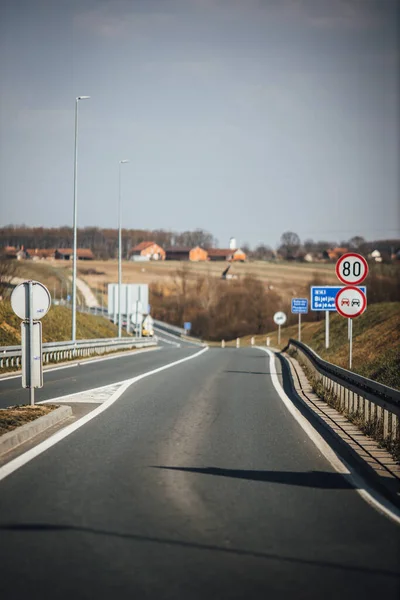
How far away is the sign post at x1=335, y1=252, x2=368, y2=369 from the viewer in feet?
57.7

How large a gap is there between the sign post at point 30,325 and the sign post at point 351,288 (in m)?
6.23

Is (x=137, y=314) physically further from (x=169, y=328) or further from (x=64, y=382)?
(x=169, y=328)

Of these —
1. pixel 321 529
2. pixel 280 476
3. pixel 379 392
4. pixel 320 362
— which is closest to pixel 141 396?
pixel 320 362

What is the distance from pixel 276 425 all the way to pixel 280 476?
483 cm

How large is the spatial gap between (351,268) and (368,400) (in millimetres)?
5073

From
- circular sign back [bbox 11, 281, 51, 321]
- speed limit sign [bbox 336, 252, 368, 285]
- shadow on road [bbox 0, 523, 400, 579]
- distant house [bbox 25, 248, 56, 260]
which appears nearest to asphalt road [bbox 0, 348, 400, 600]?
shadow on road [bbox 0, 523, 400, 579]

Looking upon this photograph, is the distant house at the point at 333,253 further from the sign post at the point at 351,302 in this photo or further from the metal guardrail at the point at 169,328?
the sign post at the point at 351,302

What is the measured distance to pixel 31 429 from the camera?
12242mm

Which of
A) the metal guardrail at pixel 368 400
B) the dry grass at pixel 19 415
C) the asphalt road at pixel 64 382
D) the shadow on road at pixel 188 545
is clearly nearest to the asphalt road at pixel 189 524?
the shadow on road at pixel 188 545

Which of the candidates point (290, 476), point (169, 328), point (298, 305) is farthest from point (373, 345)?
point (169, 328)

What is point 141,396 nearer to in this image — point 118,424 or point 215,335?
point 118,424

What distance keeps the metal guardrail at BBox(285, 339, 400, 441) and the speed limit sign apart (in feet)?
6.23

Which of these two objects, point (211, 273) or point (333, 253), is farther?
point (333, 253)

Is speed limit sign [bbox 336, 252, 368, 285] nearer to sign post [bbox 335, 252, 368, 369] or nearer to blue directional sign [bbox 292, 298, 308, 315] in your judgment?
sign post [bbox 335, 252, 368, 369]
